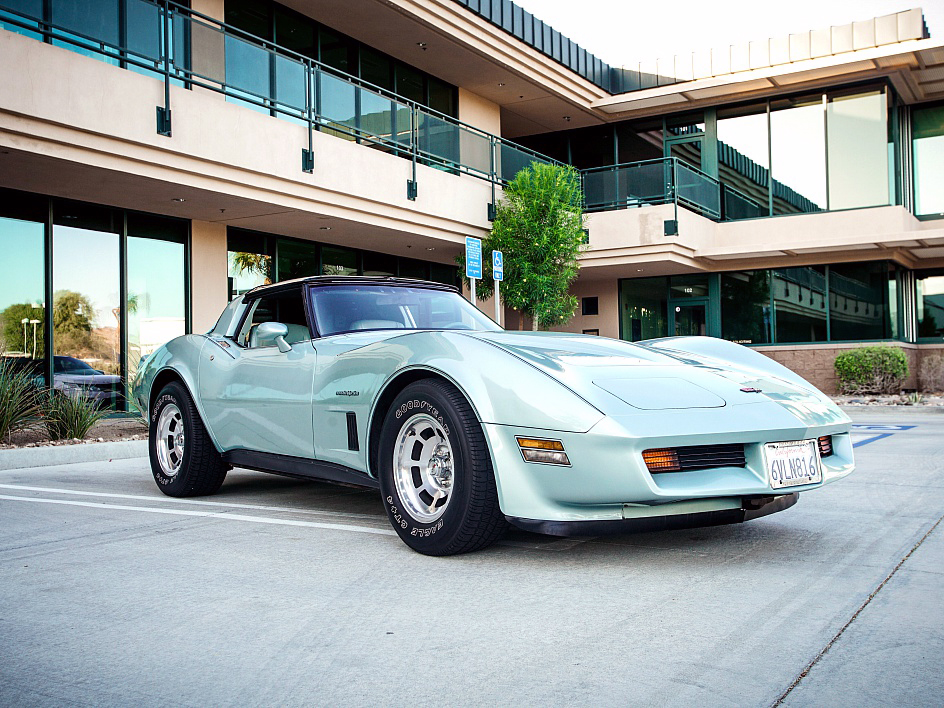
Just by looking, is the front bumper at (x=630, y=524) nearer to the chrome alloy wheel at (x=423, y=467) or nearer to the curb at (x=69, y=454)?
the chrome alloy wheel at (x=423, y=467)

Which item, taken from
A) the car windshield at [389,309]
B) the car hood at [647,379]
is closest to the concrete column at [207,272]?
the car windshield at [389,309]

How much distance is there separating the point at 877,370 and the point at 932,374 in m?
1.77

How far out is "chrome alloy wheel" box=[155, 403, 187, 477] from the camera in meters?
6.19

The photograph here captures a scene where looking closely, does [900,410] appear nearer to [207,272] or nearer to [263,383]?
[207,272]

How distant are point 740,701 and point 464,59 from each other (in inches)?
703

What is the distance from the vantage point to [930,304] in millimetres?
23188

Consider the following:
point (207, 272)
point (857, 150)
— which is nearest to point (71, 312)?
point (207, 272)

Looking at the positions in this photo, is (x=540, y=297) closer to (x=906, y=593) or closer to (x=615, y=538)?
(x=615, y=538)

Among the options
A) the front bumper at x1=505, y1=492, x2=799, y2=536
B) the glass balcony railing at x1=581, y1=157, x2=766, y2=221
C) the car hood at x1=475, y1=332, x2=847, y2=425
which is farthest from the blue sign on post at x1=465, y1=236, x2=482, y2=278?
the glass balcony railing at x1=581, y1=157, x2=766, y2=221

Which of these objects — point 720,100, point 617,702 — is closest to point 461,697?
point 617,702

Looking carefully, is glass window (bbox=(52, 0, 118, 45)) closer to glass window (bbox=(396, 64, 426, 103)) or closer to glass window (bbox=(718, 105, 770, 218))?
glass window (bbox=(396, 64, 426, 103))

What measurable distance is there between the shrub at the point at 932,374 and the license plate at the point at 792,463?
18.3 m

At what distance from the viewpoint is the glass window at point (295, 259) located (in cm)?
1625

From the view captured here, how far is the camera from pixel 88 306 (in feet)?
42.7
